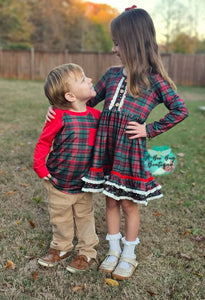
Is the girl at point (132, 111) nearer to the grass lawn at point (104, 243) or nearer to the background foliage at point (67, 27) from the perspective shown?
the grass lawn at point (104, 243)

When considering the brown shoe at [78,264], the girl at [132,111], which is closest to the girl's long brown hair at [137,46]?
the girl at [132,111]

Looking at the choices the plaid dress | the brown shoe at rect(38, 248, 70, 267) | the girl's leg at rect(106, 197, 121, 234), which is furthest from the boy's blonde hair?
the brown shoe at rect(38, 248, 70, 267)

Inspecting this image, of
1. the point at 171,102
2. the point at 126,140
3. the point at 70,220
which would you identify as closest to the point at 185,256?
the point at 70,220

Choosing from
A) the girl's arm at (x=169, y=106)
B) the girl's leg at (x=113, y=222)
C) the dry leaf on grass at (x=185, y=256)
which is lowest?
the dry leaf on grass at (x=185, y=256)

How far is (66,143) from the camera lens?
204 centimetres

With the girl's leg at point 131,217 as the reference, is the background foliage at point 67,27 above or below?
above

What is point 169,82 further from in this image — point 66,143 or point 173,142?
point 173,142

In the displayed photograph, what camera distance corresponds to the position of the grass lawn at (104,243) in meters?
2.03

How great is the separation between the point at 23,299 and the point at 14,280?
18 cm

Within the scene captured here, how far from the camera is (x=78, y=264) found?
220cm

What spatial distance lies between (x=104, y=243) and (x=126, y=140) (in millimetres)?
975

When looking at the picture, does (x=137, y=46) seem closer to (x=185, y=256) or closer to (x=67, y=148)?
(x=67, y=148)

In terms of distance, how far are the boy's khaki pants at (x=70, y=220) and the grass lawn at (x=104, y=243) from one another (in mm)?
150

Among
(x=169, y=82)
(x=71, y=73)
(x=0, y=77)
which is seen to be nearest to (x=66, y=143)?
(x=71, y=73)
